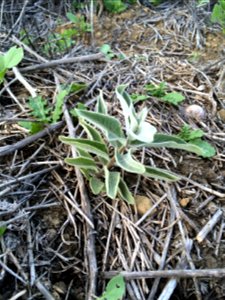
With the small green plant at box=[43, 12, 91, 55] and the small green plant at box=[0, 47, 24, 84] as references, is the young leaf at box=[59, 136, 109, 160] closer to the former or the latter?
the small green plant at box=[0, 47, 24, 84]

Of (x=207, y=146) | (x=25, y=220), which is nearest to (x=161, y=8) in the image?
(x=207, y=146)

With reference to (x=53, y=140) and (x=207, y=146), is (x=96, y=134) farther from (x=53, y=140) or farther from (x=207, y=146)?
(x=207, y=146)

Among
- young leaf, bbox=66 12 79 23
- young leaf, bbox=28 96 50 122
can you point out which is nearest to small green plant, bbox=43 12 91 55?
young leaf, bbox=66 12 79 23

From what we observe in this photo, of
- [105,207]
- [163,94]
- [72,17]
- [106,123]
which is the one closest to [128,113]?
[106,123]

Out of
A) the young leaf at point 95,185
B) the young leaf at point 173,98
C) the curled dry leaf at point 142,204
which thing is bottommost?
the curled dry leaf at point 142,204

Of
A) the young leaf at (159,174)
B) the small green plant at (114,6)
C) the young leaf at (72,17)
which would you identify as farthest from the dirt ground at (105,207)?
the small green plant at (114,6)

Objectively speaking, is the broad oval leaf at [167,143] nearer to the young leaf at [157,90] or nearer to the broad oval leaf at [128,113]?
the broad oval leaf at [128,113]

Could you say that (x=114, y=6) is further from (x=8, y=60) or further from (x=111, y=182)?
(x=111, y=182)

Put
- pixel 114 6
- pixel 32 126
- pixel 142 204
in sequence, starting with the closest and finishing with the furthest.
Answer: pixel 142 204 < pixel 32 126 < pixel 114 6
